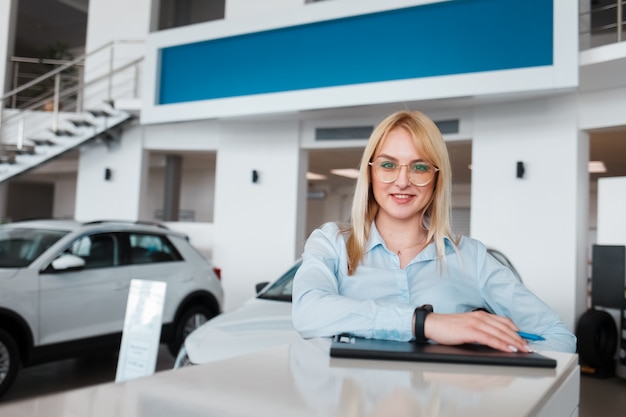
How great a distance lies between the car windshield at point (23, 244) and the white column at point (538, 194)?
16.7 ft

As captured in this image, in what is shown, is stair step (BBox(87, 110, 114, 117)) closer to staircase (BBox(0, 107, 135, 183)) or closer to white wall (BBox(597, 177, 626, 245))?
staircase (BBox(0, 107, 135, 183))

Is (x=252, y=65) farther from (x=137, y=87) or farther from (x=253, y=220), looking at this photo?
(x=137, y=87)

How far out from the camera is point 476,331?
1.13m

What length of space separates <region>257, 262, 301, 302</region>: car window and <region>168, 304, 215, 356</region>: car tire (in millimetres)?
2000

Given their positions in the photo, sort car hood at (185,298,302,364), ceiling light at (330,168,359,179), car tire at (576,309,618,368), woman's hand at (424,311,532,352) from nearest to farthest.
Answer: woman's hand at (424,311,532,352) → car hood at (185,298,302,364) → car tire at (576,309,618,368) → ceiling light at (330,168,359,179)

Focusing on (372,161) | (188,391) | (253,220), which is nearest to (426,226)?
(372,161)

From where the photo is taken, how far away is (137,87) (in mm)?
10117

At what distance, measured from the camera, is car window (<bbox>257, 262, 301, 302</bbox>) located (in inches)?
162

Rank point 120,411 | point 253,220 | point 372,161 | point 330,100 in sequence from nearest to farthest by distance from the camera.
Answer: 1. point 120,411
2. point 372,161
3. point 330,100
4. point 253,220

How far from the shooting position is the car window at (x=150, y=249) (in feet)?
18.4

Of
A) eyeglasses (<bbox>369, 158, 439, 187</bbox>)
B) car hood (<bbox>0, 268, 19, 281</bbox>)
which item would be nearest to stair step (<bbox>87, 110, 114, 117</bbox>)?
car hood (<bbox>0, 268, 19, 281</bbox>)

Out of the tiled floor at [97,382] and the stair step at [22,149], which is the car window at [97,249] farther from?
the stair step at [22,149]

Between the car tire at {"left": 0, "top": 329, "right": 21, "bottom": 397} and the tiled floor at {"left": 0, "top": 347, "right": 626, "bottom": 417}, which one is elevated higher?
the car tire at {"left": 0, "top": 329, "right": 21, "bottom": 397}

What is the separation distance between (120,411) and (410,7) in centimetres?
683
